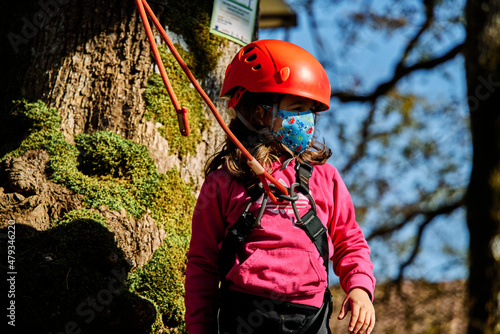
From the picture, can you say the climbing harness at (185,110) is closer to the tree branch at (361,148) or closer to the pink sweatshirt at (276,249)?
the pink sweatshirt at (276,249)

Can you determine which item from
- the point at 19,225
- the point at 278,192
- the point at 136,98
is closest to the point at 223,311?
the point at 278,192

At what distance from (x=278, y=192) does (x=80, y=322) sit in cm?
105

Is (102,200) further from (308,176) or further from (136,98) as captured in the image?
(308,176)

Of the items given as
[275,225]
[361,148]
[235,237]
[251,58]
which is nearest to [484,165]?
[251,58]

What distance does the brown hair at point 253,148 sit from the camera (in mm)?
2070

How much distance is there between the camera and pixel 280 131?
208 cm

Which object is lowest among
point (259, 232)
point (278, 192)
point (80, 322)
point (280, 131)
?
point (80, 322)

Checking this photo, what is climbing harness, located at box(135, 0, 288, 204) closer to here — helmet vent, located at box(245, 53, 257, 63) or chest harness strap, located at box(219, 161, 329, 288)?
chest harness strap, located at box(219, 161, 329, 288)

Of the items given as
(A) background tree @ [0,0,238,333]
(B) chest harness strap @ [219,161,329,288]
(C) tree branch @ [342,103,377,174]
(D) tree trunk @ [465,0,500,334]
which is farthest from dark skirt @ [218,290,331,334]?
(C) tree branch @ [342,103,377,174]

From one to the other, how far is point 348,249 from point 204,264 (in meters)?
0.64

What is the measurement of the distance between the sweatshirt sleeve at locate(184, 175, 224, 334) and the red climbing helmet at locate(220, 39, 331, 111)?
1.67 feet

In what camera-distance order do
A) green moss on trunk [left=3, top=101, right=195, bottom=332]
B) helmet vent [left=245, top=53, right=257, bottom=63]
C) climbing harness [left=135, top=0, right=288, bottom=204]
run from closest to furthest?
climbing harness [left=135, top=0, right=288, bottom=204]
green moss on trunk [left=3, top=101, right=195, bottom=332]
helmet vent [left=245, top=53, right=257, bottom=63]

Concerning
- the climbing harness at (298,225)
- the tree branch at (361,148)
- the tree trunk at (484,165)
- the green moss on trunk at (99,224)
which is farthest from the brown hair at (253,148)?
the tree branch at (361,148)

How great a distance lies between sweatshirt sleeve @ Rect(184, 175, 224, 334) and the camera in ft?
6.48
